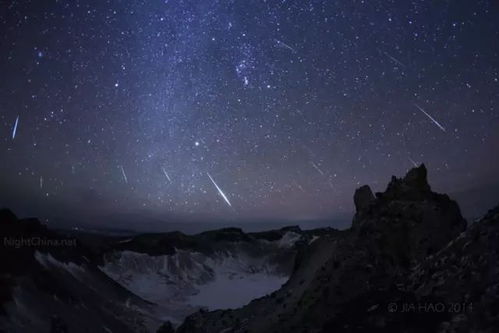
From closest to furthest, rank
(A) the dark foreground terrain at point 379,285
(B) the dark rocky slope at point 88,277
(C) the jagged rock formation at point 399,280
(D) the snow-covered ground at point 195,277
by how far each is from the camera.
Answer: (C) the jagged rock formation at point 399,280
(A) the dark foreground terrain at point 379,285
(B) the dark rocky slope at point 88,277
(D) the snow-covered ground at point 195,277

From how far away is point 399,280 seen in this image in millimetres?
19812

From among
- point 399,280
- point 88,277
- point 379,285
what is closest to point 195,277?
point 88,277

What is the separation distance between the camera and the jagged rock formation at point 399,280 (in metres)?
14.8

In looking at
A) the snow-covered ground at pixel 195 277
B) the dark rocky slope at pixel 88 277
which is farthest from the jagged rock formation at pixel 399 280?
the snow-covered ground at pixel 195 277

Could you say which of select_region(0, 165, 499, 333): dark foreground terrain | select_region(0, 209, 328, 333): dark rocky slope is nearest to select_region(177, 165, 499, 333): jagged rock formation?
select_region(0, 165, 499, 333): dark foreground terrain

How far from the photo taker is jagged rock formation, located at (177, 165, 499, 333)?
1484 cm

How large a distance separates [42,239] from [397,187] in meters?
91.2

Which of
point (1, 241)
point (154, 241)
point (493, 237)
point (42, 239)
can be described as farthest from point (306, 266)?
point (154, 241)

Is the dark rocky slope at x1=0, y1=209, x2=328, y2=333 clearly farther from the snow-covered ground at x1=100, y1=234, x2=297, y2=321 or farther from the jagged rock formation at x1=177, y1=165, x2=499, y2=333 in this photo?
the jagged rock formation at x1=177, y1=165, x2=499, y2=333

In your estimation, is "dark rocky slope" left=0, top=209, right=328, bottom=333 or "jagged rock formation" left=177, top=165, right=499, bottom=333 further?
"dark rocky slope" left=0, top=209, right=328, bottom=333

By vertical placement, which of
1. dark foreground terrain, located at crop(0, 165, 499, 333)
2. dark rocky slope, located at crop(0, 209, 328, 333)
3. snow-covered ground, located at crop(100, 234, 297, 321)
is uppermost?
dark foreground terrain, located at crop(0, 165, 499, 333)

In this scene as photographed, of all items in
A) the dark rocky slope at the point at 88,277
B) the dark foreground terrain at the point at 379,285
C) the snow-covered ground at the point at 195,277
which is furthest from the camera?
the snow-covered ground at the point at 195,277

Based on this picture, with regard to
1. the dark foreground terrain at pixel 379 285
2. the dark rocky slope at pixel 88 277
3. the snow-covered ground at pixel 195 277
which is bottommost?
the snow-covered ground at pixel 195 277

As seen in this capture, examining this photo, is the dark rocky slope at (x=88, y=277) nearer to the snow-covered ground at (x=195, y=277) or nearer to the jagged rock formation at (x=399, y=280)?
the snow-covered ground at (x=195, y=277)
